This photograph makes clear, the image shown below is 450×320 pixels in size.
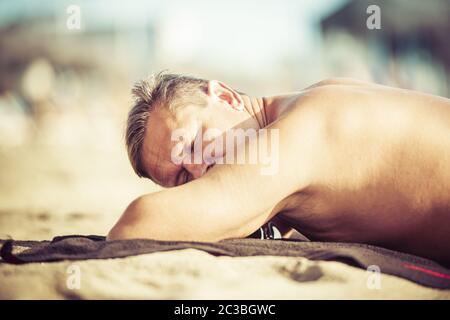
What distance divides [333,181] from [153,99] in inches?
27.2

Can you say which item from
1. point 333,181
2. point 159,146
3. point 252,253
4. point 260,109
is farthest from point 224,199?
point 260,109

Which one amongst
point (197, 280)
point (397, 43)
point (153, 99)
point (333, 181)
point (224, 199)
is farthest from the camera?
point (397, 43)

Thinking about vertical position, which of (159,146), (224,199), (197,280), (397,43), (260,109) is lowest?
(197,280)

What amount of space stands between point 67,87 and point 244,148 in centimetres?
1034

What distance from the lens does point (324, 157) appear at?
1.29 metres

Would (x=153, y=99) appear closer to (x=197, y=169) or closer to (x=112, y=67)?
(x=197, y=169)

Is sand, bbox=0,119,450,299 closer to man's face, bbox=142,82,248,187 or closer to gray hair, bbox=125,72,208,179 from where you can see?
man's face, bbox=142,82,248,187

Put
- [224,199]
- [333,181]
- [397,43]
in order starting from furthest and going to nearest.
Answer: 1. [397,43]
2. [333,181]
3. [224,199]

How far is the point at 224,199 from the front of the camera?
3.83ft

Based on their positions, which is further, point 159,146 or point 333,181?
point 159,146

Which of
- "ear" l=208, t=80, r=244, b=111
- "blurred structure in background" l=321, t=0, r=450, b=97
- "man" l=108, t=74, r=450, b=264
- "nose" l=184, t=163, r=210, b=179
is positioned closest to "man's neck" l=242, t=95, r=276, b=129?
"ear" l=208, t=80, r=244, b=111

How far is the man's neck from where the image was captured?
Answer: 5.41 ft

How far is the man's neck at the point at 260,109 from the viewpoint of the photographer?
5.41 feet
